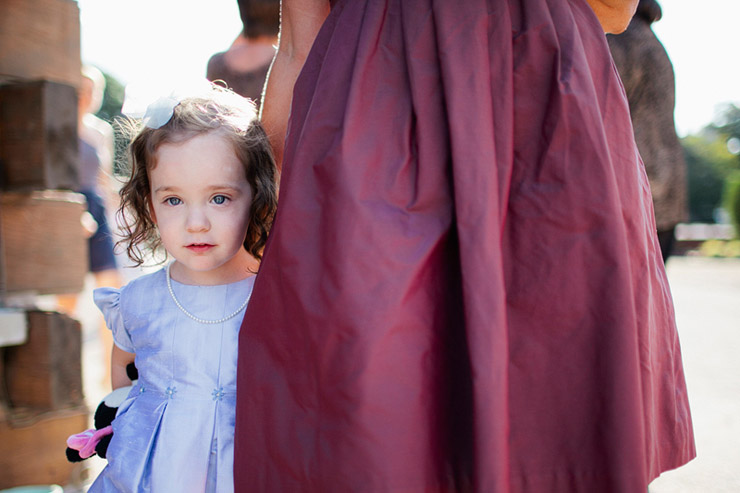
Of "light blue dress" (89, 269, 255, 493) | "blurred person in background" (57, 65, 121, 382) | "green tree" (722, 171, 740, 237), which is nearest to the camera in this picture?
"light blue dress" (89, 269, 255, 493)

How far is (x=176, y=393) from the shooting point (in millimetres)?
1281

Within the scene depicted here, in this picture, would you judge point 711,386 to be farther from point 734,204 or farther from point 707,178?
point 707,178

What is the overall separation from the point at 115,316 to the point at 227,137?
1.69 feet

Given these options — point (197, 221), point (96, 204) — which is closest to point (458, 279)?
point (197, 221)

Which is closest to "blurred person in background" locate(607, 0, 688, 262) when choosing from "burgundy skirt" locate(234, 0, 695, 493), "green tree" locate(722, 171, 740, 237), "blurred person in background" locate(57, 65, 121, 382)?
"burgundy skirt" locate(234, 0, 695, 493)

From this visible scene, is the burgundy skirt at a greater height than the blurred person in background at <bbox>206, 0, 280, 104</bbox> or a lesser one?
lesser

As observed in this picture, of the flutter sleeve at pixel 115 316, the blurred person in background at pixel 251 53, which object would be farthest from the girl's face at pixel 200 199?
the blurred person in background at pixel 251 53

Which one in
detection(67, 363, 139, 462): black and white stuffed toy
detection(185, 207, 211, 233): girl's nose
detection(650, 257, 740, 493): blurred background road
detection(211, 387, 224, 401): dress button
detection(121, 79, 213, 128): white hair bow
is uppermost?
detection(121, 79, 213, 128): white hair bow

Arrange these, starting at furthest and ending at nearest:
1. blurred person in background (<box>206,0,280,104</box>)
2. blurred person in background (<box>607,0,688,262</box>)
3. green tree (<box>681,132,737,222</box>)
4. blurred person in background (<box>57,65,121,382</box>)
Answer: green tree (<box>681,132,737,222</box>)
blurred person in background (<box>57,65,121,382</box>)
blurred person in background (<box>206,0,280,104</box>)
blurred person in background (<box>607,0,688,262</box>)

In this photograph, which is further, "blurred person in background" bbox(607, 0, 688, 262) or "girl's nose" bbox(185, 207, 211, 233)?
"blurred person in background" bbox(607, 0, 688, 262)

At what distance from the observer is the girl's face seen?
1.26 m

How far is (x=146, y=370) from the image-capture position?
133 centimetres

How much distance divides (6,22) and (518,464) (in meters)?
1.98

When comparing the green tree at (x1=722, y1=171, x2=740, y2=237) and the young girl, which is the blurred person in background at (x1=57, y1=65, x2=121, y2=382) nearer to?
the young girl
